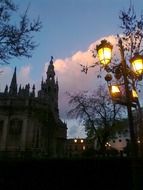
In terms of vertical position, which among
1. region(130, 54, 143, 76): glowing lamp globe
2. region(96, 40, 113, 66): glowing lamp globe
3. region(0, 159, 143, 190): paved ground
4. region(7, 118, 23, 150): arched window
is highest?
region(7, 118, 23, 150): arched window

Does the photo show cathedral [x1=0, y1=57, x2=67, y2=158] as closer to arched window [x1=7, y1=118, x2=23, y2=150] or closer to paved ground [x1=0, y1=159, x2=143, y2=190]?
arched window [x1=7, y1=118, x2=23, y2=150]

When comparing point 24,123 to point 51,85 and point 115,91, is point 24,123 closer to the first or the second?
point 51,85

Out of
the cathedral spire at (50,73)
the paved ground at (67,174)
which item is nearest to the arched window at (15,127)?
the cathedral spire at (50,73)

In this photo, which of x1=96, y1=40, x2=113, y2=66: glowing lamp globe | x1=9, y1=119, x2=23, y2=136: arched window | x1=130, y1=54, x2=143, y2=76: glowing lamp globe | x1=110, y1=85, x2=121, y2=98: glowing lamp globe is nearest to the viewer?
x1=130, y1=54, x2=143, y2=76: glowing lamp globe

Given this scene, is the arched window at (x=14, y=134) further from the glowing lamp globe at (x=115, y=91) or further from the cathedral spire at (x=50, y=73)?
the glowing lamp globe at (x=115, y=91)

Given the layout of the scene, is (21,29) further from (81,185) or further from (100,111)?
(100,111)

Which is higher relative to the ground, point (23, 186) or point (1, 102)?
point (1, 102)

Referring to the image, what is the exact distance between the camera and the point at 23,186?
1548cm

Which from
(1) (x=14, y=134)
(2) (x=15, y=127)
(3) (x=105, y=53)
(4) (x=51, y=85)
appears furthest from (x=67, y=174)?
(4) (x=51, y=85)

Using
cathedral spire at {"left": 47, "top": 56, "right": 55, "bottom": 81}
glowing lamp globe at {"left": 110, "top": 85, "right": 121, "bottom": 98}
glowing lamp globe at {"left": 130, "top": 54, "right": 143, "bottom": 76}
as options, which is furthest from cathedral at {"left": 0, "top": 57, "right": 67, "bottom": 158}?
glowing lamp globe at {"left": 130, "top": 54, "right": 143, "bottom": 76}

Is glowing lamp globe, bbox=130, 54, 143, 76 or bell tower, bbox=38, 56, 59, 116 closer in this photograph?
glowing lamp globe, bbox=130, 54, 143, 76

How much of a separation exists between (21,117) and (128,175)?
36.9 meters

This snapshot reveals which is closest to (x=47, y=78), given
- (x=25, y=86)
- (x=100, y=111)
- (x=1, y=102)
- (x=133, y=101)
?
→ (x=25, y=86)

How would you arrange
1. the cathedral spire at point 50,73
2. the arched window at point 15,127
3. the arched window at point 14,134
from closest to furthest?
the arched window at point 14,134, the arched window at point 15,127, the cathedral spire at point 50,73
